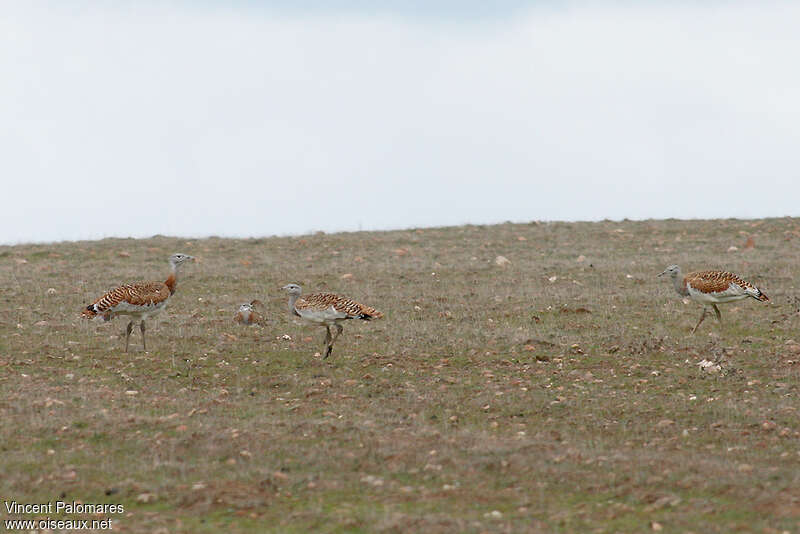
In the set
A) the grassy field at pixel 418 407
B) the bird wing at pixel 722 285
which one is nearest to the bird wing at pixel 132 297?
the grassy field at pixel 418 407

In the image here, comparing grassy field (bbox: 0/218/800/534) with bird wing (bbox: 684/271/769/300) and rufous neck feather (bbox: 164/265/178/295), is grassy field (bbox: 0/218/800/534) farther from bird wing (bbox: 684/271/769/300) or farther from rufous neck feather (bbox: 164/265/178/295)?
rufous neck feather (bbox: 164/265/178/295)

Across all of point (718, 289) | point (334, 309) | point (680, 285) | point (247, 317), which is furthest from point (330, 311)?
point (680, 285)

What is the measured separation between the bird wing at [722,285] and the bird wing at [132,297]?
9328mm

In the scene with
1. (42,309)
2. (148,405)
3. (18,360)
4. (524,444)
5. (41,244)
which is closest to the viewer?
(524,444)

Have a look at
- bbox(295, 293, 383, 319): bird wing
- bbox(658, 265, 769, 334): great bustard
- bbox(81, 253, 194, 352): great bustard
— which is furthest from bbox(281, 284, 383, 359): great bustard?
bbox(658, 265, 769, 334): great bustard

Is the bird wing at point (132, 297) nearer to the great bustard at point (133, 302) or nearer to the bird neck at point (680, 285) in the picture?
the great bustard at point (133, 302)

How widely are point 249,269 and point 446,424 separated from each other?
48.9ft

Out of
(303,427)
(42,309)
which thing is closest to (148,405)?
(303,427)

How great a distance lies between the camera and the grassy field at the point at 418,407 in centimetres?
984

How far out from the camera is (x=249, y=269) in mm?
26875

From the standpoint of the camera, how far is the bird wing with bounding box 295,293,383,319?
643 inches

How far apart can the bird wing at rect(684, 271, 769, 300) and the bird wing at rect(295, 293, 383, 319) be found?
6060 mm

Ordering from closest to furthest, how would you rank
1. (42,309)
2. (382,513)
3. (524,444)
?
(382,513) → (524,444) → (42,309)

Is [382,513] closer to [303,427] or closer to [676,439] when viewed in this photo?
[303,427]
